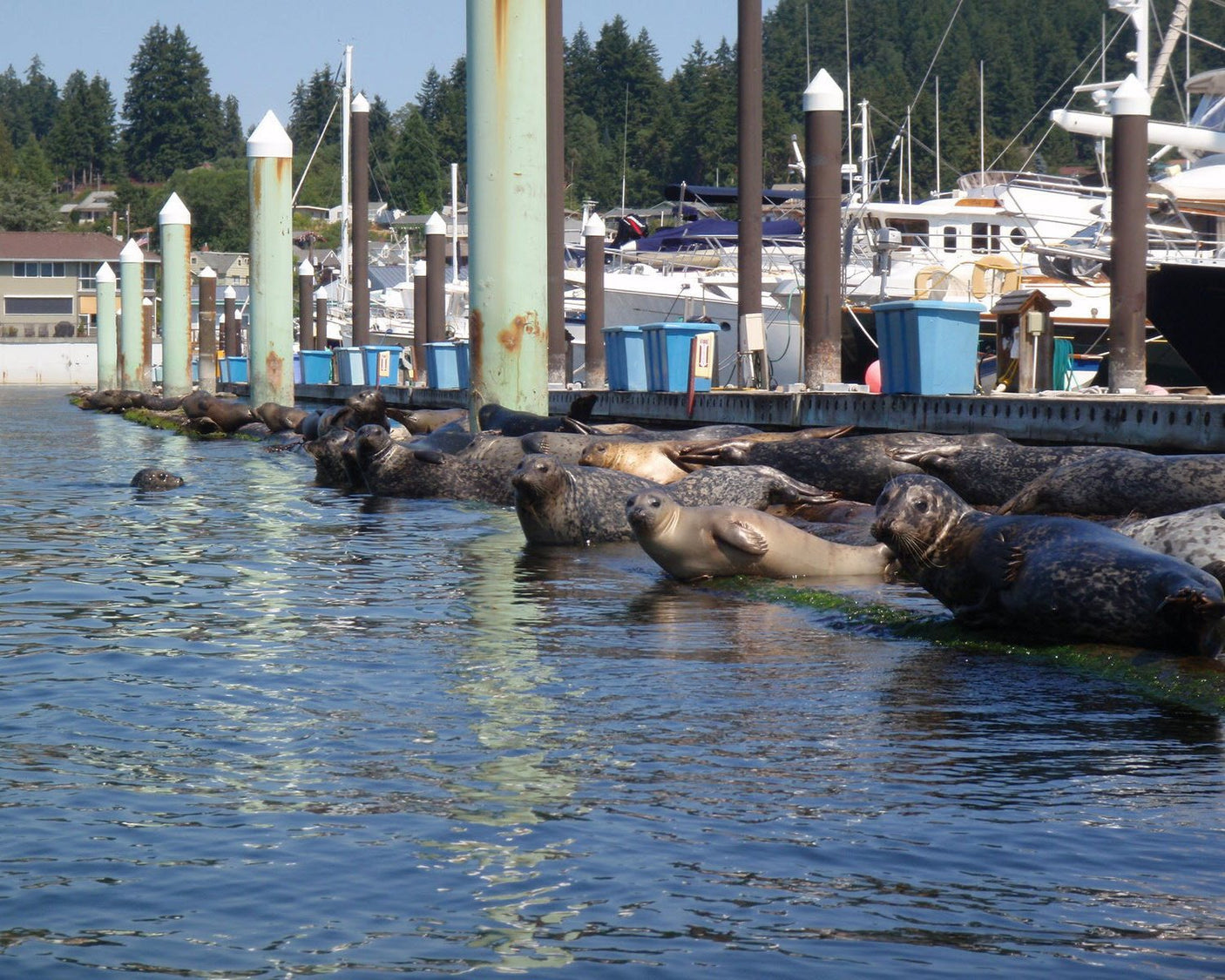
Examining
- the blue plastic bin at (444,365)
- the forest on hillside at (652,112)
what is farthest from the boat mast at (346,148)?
the forest on hillside at (652,112)

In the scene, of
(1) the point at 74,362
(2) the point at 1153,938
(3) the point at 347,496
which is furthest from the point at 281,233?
(1) the point at 74,362

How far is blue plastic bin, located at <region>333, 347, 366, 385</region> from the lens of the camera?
29375 mm

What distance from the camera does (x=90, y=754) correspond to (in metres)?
4.29

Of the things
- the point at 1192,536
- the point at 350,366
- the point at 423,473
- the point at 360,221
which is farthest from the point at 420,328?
the point at 1192,536

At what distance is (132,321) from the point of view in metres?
38.0

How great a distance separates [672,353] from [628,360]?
3.68 ft

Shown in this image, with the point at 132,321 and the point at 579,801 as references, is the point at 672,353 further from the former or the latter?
the point at 132,321

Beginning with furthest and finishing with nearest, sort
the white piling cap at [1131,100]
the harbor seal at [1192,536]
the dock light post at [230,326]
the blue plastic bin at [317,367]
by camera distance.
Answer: the dock light post at [230,326]
the blue plastic bin at [317,367]
the white piling cap at [1131,100]
the harbor seal at [1192,536]

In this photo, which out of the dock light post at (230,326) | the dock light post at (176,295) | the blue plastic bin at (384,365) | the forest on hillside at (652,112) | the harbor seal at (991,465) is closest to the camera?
the harbor seal at (991,465)

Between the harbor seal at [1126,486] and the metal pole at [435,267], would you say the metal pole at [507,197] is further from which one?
the metal pole at [435,267]

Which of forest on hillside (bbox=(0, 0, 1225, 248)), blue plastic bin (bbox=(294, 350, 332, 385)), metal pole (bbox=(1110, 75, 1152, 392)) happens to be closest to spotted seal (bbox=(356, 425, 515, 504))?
metal pole (bbox=(1110, 75, 1152, 392))

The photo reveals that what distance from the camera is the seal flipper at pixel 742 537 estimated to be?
7.53 meters

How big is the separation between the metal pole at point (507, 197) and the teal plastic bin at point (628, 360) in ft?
12.3

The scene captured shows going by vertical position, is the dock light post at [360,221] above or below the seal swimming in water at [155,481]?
above
